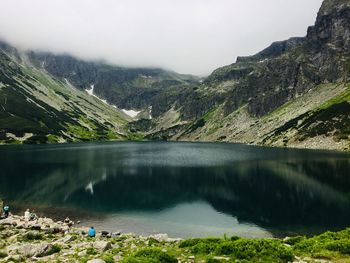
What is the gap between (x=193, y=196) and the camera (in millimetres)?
79312

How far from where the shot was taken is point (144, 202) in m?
72.9

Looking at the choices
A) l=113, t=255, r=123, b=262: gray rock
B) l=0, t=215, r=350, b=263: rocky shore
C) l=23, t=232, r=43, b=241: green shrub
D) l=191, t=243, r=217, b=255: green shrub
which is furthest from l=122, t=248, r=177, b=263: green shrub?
l=23, t=232, r=43, b=241: green shrub

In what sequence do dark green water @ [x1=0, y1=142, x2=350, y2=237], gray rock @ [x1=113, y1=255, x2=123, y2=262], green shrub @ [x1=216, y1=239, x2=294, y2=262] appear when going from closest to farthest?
green shrub @ [x1=216, y1=239, x2=294, y2=262]
gray rock @ [x1=113, y1=255, x2=123, y2=262]
dark green water @ [x1=0, y1=142, x2=350, y2=237]

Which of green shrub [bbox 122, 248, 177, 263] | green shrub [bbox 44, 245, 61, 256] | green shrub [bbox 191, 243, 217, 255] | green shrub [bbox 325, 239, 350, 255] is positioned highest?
green shrub [bbox 325, 239, 350, 255]

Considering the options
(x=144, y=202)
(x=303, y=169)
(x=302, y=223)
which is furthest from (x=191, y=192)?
(x=303, y=169)

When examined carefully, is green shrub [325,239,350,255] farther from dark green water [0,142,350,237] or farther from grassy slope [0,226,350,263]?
dark green water [0,142,350,237]

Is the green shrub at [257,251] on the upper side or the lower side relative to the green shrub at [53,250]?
upper

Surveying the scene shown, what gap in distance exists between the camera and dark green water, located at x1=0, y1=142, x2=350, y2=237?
55938 millimetres

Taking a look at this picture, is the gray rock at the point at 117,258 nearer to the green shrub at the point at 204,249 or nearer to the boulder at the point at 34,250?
the green shrub at the point at 204,249

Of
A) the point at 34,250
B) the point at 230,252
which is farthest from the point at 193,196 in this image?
the point at 230,252

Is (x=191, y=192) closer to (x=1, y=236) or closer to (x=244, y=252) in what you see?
(x=1, y=236)

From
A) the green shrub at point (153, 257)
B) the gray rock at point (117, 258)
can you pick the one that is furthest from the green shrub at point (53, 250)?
the green shrub at point (153, 257)

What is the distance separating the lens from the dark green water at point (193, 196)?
5594 cm

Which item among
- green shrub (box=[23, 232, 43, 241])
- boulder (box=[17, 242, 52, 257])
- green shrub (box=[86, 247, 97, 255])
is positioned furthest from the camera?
green shrub (box=[23, 232, 43, 241])
